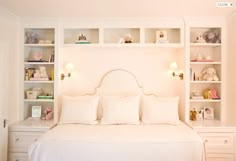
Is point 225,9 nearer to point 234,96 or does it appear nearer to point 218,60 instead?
point 218,60

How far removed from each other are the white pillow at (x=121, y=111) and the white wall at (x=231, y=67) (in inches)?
54.5

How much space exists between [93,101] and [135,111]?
646 millimetres

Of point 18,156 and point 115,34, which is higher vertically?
point 115,34

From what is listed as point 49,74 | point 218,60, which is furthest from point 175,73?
point 49,74

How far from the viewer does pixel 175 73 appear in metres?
4.12

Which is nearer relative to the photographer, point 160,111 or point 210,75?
point 160,111

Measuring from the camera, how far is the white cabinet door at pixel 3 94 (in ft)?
10.9

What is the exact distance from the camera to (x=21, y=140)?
357 cm

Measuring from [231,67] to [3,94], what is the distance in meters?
3.25

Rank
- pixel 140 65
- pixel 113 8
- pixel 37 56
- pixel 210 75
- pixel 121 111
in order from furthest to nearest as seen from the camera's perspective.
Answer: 1. pixel 140 65
2. pixel 37 56
3. pixel 210 75
4. pixel 121 111
5. pixel 113 8

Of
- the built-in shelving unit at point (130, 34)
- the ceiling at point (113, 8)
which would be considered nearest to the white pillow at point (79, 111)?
the built-in shelving unit at point (130, 34)

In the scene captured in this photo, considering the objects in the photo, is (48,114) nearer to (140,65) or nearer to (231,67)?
(140,65)

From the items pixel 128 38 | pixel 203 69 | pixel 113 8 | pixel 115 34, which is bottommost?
pixel 203 69

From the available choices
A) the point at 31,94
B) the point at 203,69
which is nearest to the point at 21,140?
the point at 31,94
